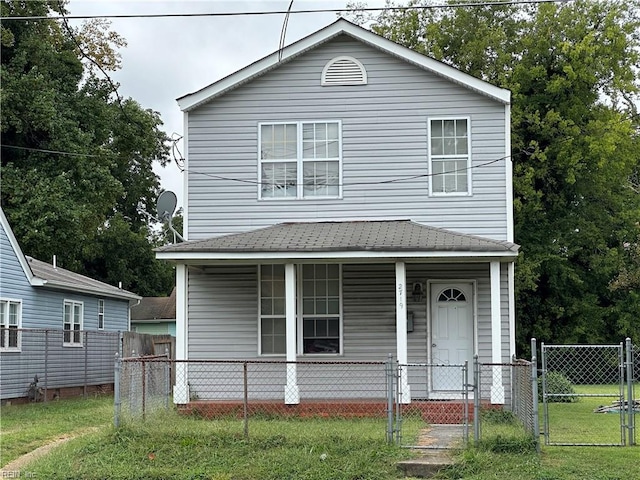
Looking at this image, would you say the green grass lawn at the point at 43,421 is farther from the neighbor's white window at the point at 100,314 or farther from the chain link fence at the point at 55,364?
the neighbor's white window at the point at 100,314

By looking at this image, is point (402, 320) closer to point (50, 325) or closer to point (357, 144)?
point (357, 144)

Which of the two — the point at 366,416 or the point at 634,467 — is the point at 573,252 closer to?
the point at 366,416

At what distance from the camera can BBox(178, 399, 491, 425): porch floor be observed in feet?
47.5

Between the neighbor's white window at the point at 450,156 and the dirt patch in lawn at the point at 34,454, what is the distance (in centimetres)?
793

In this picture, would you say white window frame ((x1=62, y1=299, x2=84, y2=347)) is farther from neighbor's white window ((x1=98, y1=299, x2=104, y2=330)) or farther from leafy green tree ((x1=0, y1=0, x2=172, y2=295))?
leafy green tree ((x1=0, y1=0, x2=172, y2=295))

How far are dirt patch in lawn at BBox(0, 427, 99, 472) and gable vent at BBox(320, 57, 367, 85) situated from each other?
8.01 meters

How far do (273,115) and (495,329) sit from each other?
19.9 feet

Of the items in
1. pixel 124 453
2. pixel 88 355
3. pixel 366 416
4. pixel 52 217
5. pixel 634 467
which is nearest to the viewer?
pixel 634 467

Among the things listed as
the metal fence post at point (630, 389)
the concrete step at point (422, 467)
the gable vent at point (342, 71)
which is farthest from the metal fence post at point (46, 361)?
the metal fence post at point (630, 389)

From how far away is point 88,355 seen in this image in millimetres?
A: 25984

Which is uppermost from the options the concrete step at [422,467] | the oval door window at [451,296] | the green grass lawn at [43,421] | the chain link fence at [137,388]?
the oval door window at [451,296]

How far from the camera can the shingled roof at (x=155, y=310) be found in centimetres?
4488

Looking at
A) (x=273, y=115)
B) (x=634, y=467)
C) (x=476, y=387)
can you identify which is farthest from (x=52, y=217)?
(x=634, y=467)

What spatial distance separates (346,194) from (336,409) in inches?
173
